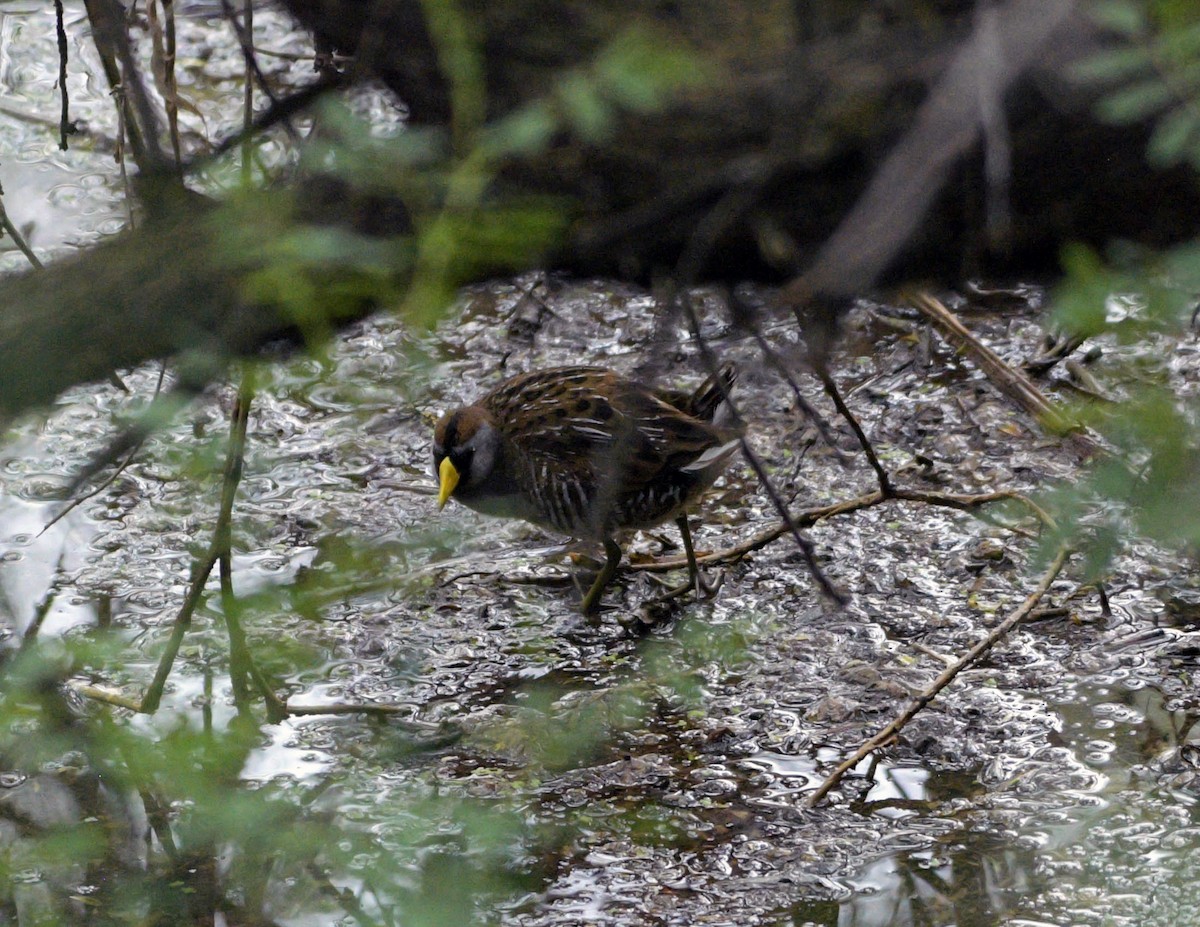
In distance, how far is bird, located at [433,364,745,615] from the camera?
4.73 metres

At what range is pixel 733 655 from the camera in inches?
109

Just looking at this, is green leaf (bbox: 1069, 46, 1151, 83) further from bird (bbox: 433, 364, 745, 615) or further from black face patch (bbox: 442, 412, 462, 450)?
black face patch (bbox: 442, 412, 462, 450)

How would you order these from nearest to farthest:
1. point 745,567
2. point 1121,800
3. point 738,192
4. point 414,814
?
point 738,192
point 414,814
point 1121,800
point 745,567

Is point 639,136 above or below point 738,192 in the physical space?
above

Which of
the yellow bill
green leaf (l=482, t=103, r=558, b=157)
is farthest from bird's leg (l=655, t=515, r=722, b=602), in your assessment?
green leaf (l=482, t=103, r=558, b=157)

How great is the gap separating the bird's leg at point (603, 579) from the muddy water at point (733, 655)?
0.25 feet

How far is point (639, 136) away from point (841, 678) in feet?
10.1

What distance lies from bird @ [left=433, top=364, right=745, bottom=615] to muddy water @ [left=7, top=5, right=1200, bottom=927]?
0.26m

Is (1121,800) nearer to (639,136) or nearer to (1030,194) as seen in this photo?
(1030,194)

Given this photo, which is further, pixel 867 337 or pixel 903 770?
pixel 867 337

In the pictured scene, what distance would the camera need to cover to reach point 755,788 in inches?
162

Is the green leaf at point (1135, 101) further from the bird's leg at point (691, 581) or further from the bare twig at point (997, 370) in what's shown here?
the bird's leg at point (691, 581)

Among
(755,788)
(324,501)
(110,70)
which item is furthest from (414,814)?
(324,501)

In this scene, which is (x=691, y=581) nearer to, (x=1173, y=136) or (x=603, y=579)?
(x=603, y=579)
